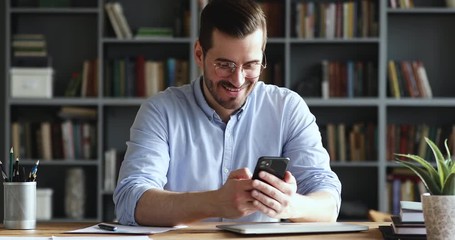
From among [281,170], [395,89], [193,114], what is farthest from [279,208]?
[395,89]

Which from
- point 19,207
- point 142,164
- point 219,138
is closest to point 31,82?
point 219,138

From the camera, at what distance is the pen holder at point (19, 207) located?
225cm

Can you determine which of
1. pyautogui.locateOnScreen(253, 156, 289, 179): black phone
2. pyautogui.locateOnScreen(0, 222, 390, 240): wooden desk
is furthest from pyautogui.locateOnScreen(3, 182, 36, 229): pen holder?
pyautogui.locateOnScreen(253, 156, 289, 179): black phone

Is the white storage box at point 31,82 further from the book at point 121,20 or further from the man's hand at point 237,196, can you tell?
the man's hand at point 237,196

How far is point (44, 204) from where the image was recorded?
5.30 m

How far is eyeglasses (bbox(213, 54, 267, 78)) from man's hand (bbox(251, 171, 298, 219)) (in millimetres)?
426

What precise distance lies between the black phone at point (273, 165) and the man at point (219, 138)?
113mm

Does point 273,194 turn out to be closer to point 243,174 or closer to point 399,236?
point 243,174

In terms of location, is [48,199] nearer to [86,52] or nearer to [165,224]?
[86,52]

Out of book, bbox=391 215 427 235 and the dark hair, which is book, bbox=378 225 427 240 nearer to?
book, bbox=391 215 427 235

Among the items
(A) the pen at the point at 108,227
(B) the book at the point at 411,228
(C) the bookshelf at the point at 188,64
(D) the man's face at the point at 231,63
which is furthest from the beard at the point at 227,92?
(C) the bookshelf at the point at 188,64

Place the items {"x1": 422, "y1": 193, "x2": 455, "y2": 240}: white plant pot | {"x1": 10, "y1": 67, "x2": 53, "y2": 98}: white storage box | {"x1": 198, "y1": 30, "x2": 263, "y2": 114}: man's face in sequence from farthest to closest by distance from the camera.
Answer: {"x1": 10, "y1": 67, "x2": 53, "y2": 98}: white storage box
{"x1": 198, "y1": 30, "x2": 263, "y2": 114}: man's face
{"x1": 422, "y1": 193, "x2": 455, "y2": 240}: white plant pot

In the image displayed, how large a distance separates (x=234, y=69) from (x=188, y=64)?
9.25 feet

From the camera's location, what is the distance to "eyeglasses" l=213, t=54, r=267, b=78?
98.9 inches
